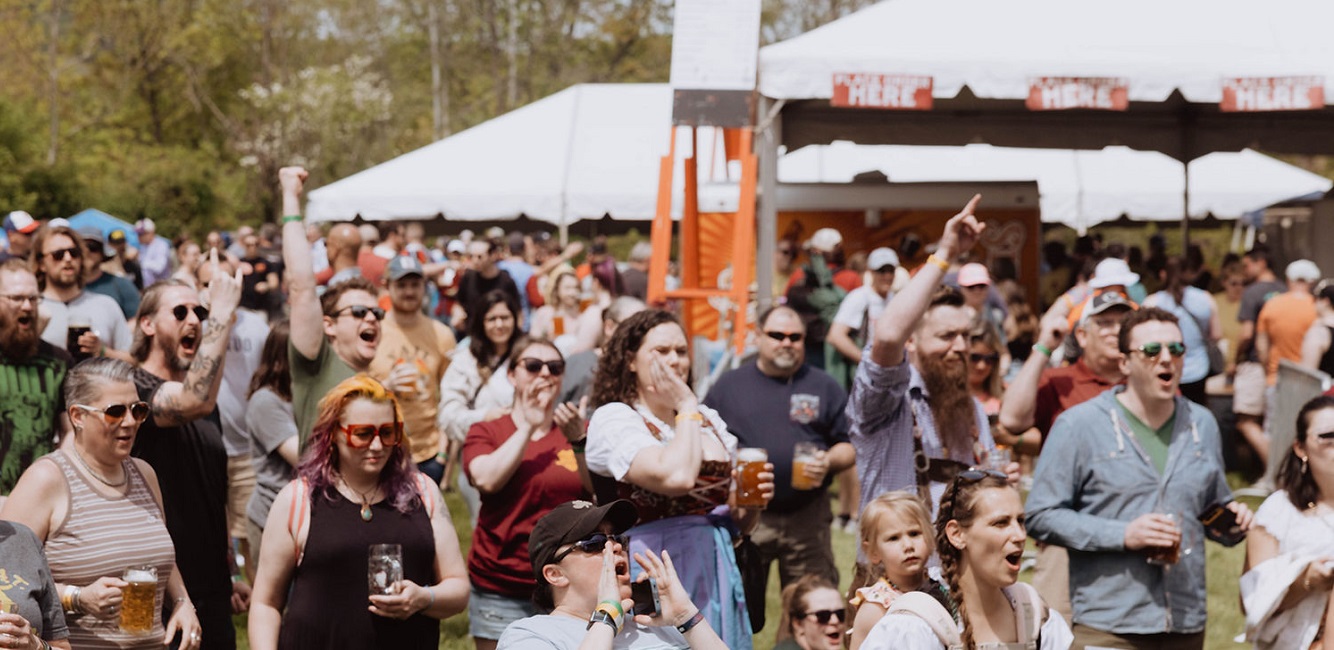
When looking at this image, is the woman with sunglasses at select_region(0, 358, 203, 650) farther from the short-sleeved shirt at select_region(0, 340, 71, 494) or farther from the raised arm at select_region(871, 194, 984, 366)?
the raised arm at select_region(871, 194, 984, 366)

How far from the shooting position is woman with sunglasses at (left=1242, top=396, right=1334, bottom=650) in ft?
15.8

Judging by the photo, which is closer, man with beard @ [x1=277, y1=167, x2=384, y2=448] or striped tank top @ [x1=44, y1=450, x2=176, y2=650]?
striped tank top @ [x1=44, y1=450, x2=176, y2=650]

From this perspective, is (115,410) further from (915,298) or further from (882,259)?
(882,259)

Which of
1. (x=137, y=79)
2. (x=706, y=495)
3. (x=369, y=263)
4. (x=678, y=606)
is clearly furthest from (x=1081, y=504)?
(x=137, y=79)

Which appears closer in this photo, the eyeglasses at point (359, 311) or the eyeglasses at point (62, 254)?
the eyeglasses at point (359, 311)

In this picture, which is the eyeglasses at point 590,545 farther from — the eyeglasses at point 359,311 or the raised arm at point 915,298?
the eyeglasses at point 359,311

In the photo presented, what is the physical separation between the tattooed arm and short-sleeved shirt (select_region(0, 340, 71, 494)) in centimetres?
50

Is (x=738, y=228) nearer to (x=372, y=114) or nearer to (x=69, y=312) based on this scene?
(x=69, y=312)

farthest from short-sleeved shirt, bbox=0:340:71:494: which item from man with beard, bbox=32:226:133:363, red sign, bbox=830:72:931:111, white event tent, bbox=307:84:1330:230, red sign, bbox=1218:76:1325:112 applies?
white event tent, bbox=307:84:1330:230

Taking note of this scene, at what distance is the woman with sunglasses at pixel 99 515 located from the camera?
14.0ft

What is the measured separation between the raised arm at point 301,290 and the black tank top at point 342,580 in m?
1.26

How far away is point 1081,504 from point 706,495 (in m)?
1.40

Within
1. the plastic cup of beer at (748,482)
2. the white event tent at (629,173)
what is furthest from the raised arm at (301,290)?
the white event tent at (629,173)

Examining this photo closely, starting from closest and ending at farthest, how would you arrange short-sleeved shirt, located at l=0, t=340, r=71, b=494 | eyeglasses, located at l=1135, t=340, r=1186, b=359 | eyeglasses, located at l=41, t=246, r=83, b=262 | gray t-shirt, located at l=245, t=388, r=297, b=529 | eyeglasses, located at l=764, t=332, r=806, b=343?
eyeglasses, located at l=1135, t=340, r=1186, b=359
short-sleeved shirt, located at l=0, t=340, r=71, b=494
gray t-shirt, located at l=245, t=388, r=297, b=529
eyeglasses, located at l=764, t=332, r=806, b=343
eyeglasses, located at l=41, t=246, r=83, b=262
